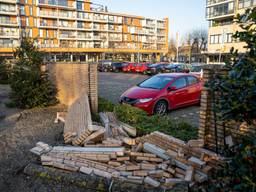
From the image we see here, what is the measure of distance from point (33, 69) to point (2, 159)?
5310 mm

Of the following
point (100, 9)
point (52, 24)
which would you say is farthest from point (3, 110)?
point (100, 9)

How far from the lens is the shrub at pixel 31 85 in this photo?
8.73 m

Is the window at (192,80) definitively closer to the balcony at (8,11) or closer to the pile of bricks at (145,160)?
the pile of bricks at (145,160)

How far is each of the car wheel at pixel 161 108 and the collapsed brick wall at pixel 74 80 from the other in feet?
6.99

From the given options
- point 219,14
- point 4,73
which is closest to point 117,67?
point 4,73

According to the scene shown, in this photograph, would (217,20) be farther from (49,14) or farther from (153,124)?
(153,124)

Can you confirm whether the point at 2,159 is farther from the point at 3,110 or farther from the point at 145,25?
the point at 145,25

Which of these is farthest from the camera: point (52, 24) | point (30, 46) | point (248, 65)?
point (52, 24)

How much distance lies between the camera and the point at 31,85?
29.0 feet

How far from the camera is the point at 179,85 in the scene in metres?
8.55

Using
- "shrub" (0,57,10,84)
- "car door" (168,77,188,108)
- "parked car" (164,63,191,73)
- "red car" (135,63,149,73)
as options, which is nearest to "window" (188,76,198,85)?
"car door" (168,77,188,108)

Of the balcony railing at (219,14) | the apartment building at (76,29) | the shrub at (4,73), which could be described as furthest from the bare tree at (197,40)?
the shrub at (4,73)

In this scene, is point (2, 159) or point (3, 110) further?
point (3, 110)

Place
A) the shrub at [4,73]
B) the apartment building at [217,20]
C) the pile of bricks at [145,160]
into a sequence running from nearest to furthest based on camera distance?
the pile of bricks at [145,160], the shrub at [4,73], the apartment building at [217,20]
